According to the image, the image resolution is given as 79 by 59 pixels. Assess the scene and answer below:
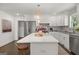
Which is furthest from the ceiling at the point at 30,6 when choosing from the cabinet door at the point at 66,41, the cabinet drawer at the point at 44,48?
the cabinet door at the point at 66,41

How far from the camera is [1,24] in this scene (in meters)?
2.50

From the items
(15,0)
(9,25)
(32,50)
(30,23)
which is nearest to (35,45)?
(32,50)

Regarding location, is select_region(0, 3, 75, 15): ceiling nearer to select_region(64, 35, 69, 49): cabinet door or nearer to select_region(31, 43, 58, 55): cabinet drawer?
select_region(31, 43, 58, 55): cabinet drawer

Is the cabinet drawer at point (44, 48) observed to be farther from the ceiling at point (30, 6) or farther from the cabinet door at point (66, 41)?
the cabinet door at point (66, 41)

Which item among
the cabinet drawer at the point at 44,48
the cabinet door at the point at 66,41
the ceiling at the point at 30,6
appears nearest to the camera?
the ceiling at the point at 30,6

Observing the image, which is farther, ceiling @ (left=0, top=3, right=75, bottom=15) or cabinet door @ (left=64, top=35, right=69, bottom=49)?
cabinet door @ (left=64, top=35, right=69, bottom=49)

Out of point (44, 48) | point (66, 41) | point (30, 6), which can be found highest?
point (30, 6)

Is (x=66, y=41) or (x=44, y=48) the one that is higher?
(x=44, y=48)

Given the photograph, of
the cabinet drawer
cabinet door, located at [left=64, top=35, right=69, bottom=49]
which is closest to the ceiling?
the cabinet drawer

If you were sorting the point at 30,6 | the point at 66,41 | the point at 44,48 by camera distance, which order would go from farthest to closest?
the point at 66,41, the point at 44,48, the point at 30,6

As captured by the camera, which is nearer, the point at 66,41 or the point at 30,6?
the point at 30,6

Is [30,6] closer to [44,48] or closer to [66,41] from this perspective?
[44,48]

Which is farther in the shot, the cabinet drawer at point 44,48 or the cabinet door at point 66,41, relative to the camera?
the cabinet door at point 66,41

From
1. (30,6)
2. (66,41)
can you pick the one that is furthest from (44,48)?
(66,41)
